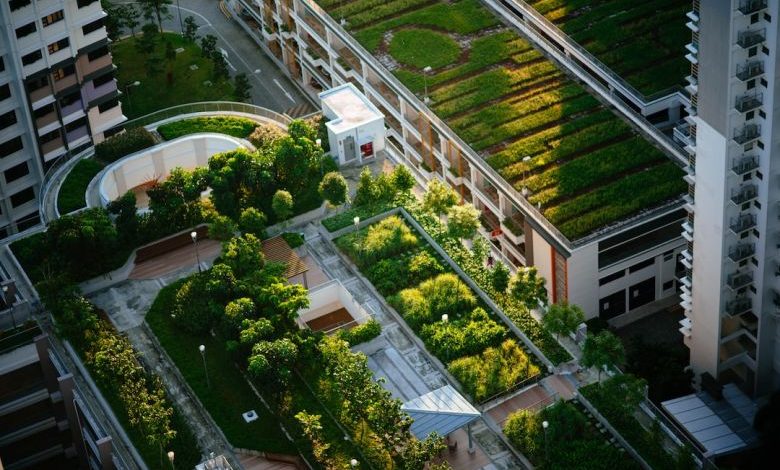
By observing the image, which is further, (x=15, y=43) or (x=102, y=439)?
(x=15, y=43)

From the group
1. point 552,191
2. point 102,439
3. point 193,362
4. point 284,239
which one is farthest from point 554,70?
point 102,439

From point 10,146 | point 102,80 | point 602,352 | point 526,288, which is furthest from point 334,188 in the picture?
point 10,146

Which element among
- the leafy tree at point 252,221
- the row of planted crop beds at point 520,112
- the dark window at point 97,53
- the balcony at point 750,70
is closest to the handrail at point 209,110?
the dark window at point 97,53

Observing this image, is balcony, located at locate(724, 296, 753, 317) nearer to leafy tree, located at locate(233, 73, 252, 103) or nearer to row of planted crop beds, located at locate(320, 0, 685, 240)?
row of planted crop beds, located at locate(320, 0, 685, 240)

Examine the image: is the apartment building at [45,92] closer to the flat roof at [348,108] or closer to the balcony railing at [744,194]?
the flat roof at [348,108]

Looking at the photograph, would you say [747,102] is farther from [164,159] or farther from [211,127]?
[164,159]

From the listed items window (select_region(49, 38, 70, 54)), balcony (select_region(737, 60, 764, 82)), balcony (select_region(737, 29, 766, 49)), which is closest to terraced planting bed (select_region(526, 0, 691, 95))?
balcony (select_region(737, 60, 764, 82))

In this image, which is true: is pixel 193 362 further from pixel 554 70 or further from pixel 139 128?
pixel 554 70
